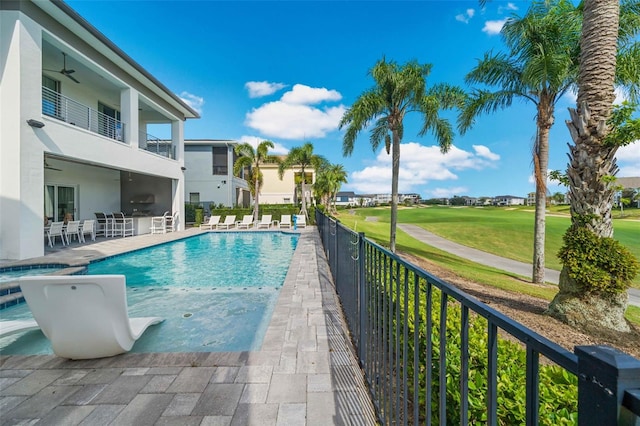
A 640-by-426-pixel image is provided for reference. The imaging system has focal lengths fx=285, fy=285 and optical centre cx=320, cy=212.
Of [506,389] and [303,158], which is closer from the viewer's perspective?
[506,389]

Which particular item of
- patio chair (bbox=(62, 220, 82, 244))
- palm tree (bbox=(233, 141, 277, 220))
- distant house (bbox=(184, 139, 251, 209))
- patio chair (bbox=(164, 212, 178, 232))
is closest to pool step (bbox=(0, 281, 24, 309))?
patio chair (bbox=(62, 220, 82, 244))

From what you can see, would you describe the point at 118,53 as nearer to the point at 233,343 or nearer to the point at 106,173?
the point at 106,173

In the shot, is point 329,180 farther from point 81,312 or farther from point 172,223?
point 81,312

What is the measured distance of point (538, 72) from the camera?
807cm

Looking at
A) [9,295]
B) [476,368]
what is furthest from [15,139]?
[476,368]

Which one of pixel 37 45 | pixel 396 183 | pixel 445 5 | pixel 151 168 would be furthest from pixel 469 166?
pixel 37 45

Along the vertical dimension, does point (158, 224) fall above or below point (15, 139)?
below

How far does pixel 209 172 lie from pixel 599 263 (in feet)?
82.4

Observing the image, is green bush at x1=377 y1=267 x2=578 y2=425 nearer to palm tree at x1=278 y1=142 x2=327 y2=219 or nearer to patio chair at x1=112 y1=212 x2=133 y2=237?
patio chair at x1=112 y1=212 x2=133 y2=237

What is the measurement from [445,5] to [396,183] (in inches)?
321

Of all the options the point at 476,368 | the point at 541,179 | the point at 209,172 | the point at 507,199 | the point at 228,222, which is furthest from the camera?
the point at 507,199

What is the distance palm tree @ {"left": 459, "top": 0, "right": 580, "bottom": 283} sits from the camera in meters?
8.16

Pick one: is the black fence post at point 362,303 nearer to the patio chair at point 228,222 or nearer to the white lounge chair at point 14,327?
the white lounge chair at point 14,327

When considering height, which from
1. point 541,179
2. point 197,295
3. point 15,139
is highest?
point 15,139
